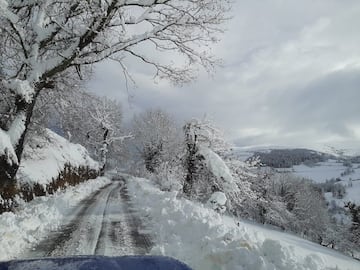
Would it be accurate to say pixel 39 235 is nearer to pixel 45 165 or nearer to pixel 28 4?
pixel 28 4

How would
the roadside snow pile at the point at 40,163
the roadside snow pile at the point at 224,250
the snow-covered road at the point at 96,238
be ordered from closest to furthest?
1. the roadside snow pile at the point at 224,250
2. the snow-covered road at the point at 96,238
3. the roadside snow pile at the point at 40,163

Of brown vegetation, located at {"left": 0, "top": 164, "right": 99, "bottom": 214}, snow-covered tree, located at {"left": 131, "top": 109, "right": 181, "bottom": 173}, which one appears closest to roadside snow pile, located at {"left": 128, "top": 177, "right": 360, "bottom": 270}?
brown vegetation, located at {"left": 0, "top": 164, "right": 99, "bottom": 214}

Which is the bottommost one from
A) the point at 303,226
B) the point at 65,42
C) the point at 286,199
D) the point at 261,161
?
the point at 303,226

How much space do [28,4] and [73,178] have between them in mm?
24469

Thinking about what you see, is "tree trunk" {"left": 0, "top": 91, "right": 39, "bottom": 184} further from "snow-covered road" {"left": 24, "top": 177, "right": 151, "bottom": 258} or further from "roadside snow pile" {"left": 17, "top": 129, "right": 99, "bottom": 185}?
"roadside snow pile" {"left": 17, "top": 129, "right": 99, "bottom": 185}

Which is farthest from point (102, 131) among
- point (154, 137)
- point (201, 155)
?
point (201, 155)

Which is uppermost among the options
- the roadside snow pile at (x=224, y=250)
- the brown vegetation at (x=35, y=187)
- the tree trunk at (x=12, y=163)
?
the tree trunk at (x=12, y=163)

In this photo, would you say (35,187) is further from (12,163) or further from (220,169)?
(220,169)

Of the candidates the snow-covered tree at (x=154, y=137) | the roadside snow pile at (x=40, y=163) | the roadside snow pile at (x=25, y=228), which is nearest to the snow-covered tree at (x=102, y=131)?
the snow-covered tree at (x=154, y=137)

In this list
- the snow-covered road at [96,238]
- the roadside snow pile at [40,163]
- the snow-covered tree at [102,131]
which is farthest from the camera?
the snow-covered tree at [102,131]

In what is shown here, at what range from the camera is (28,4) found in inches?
388

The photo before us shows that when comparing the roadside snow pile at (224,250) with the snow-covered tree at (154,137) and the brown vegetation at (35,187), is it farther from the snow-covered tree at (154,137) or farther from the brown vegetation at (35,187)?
the snow-covered tree at (154,137)

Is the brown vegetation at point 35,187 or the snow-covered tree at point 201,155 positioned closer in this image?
the brown vegetation at point 35,187

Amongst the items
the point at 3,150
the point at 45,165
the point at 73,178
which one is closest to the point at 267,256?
the point at 3,150
